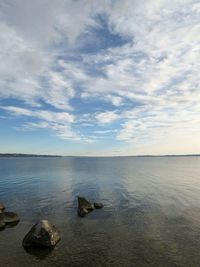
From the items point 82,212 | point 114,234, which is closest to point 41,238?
point 114,234

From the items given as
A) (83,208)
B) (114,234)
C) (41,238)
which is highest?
(83,208)

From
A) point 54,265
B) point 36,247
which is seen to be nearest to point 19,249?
point 36,247

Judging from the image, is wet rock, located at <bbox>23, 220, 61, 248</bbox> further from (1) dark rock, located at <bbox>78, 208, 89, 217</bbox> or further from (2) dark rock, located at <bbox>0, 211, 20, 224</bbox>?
(1) dark rock, located at <bbox>78, 208, 89, 217</bbox>

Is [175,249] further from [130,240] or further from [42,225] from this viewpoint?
[42,225]

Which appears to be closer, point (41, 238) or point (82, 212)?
point (41, 238)

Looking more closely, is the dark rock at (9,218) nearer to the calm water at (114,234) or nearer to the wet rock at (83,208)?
the calm water at (114,234)

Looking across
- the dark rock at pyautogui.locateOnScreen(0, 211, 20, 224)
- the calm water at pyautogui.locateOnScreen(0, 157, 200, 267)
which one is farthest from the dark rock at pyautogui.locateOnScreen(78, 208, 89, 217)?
the dark rock at pyautogui.locateOnScreen(0, 211, 20, 224)

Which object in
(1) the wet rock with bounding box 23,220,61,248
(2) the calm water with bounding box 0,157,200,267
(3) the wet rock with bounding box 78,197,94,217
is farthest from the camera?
(3) the wet rock with bounding box 78,197,94,217

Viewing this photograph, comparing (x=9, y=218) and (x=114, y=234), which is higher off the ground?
(x=9, y=218)

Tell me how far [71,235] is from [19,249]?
18.5ft

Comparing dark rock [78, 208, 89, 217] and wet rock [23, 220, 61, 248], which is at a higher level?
dark rock [78, 208, 89, 217]

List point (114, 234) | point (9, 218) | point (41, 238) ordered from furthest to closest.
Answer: point (9, 218)
point (114, 234)
point (41, 238)

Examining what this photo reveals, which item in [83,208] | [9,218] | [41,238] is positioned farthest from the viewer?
[83,208]

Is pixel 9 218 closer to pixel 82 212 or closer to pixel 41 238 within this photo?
pixel 41 238
